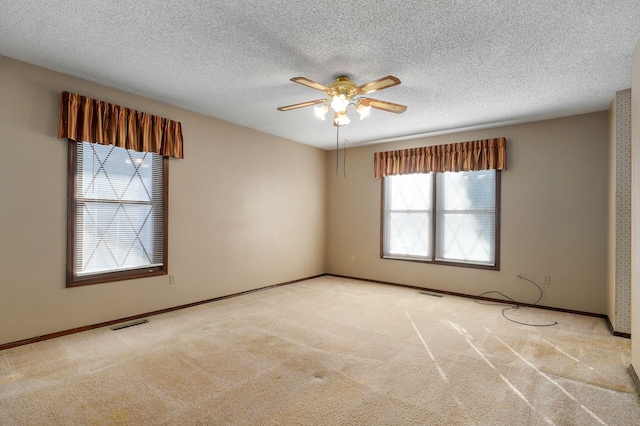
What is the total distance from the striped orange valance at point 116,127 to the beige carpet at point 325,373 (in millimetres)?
2022

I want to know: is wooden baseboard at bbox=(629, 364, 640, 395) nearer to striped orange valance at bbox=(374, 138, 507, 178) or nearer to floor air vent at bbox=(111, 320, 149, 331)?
striped orange valance at bbox=(374, 138, 507, 178)

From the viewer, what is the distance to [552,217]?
4512mm

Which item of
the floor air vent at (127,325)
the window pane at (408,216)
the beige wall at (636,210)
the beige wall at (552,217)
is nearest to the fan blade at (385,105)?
the beige wall at (636,210)

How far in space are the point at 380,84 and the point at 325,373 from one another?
2424 mm

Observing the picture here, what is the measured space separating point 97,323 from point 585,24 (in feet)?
16.8

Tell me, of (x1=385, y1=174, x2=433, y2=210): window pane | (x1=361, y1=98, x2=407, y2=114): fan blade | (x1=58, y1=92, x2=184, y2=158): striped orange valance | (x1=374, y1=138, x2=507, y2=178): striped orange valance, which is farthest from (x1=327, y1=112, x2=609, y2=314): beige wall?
(x1=58, y1=92, x2=184, y2=158): striped orange valance

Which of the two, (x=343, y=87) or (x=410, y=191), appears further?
(x=410, y=191)

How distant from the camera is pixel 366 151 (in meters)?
6.41

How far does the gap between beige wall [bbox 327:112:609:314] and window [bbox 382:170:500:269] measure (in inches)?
7.2

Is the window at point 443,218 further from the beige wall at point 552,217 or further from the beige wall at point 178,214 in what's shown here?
the beige wall at point 178,214

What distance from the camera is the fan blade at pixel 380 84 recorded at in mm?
2721

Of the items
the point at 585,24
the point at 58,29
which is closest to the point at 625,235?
the point at 585,24

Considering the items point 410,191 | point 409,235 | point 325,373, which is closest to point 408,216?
point 409,235

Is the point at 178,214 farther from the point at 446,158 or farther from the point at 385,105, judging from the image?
the point at 446,158
